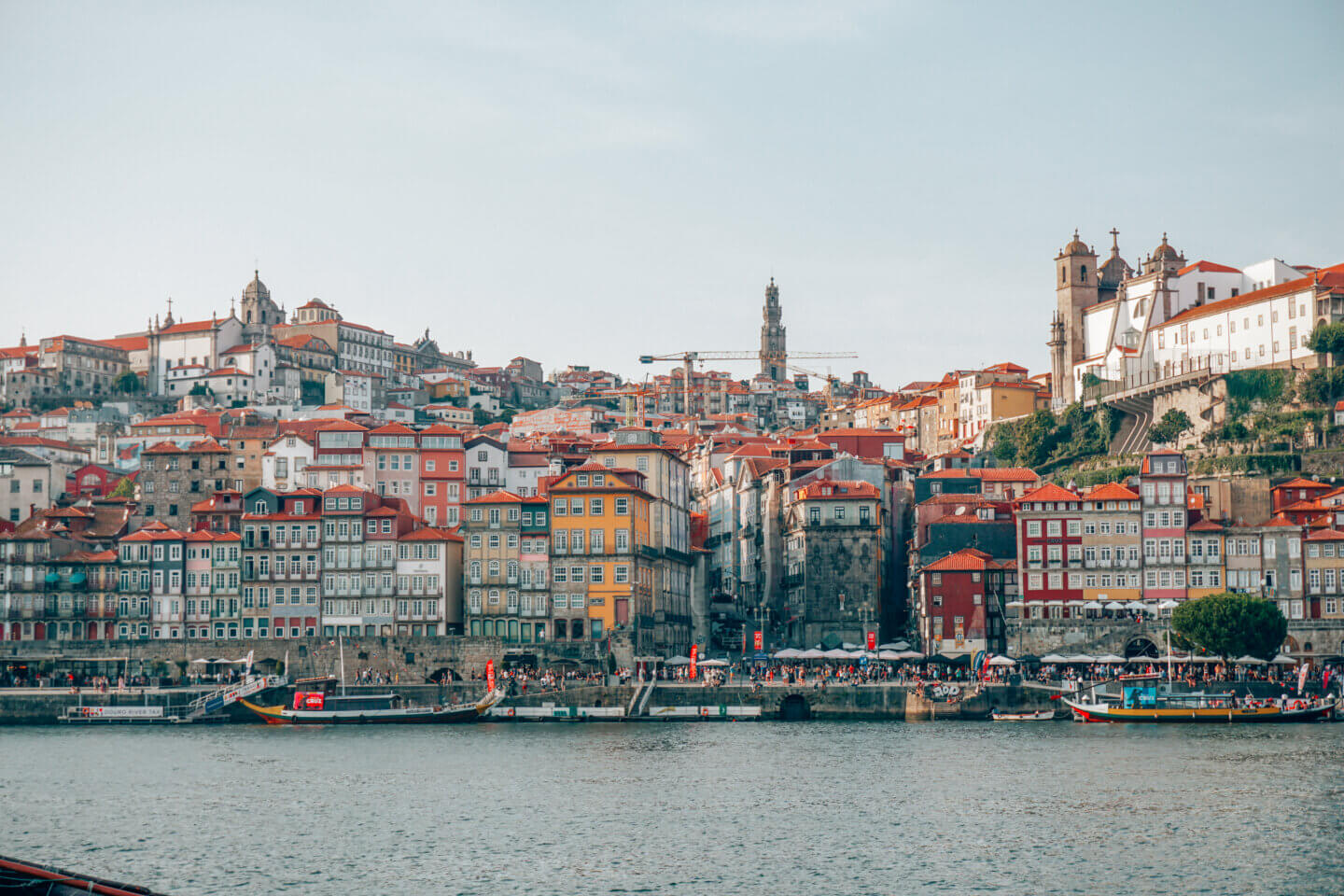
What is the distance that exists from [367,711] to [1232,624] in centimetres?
3983

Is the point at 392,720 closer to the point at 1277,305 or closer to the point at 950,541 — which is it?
the point at 950,541

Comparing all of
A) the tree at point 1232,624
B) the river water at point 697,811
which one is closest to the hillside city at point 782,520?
the tree at point 1232,624

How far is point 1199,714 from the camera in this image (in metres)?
80.8

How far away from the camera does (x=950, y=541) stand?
3883 inches

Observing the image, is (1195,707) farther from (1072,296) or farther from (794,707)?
(1072,296)

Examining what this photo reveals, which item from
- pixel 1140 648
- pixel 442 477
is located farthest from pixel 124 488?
pixel 1140 648

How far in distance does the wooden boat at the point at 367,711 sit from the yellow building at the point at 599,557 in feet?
28.9

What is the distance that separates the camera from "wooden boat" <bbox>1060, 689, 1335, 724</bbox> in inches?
3152

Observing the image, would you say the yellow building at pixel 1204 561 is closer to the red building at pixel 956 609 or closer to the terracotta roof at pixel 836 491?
the red building at pixel 956 609

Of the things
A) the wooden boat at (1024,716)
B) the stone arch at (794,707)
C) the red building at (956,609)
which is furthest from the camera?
the red building at (956,609)

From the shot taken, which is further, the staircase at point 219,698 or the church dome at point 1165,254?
the church dome at point 1165,254

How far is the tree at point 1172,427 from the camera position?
11512 cm

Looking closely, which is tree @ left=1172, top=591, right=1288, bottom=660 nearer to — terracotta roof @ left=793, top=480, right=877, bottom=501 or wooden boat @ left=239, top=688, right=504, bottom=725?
terracotta roof @ left=793, top=480, right=877, bottom=501

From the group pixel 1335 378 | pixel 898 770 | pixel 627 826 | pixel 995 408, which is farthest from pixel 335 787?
pixel 995 408
